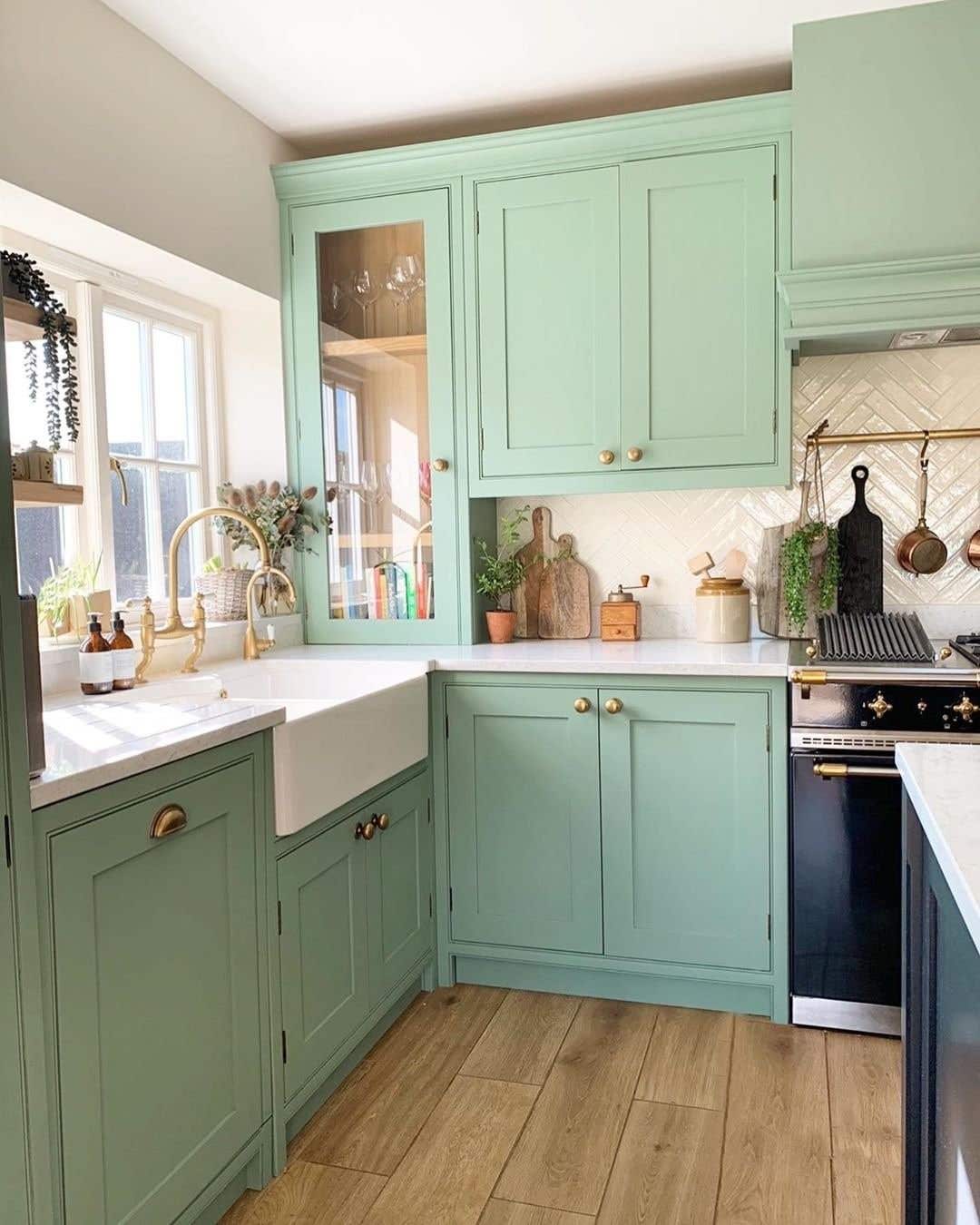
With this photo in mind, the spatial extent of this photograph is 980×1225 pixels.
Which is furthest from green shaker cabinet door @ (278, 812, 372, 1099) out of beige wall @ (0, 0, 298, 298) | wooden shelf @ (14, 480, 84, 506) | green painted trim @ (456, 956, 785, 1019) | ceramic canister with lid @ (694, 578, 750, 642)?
beige wall @ (0, 0, 298, 298)

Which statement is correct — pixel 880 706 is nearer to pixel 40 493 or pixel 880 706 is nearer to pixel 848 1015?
pixel 848 1015

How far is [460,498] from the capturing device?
10.0ft

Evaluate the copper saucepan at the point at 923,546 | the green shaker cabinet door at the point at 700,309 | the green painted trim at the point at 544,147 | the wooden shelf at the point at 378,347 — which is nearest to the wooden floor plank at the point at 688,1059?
the copper saucepan at the point at 923,546

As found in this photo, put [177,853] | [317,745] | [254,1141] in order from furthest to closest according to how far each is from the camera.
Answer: [317,745], [254,1141], [177,853]

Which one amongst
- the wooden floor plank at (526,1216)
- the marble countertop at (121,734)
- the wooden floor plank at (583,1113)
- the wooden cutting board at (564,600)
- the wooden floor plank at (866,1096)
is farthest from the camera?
the wooden cutting board at (564,600)

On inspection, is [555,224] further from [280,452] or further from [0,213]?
[0,213]

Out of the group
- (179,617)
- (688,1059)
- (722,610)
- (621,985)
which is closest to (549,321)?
(722,610)

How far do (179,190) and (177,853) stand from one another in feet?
5.78

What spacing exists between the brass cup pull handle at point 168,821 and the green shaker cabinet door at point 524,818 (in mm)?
1164

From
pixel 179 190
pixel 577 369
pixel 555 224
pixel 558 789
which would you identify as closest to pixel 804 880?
pixel 558 789

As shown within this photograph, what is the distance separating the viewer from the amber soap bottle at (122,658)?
235 cm

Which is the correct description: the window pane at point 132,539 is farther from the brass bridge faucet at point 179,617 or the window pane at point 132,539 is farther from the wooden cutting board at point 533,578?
the wooden cutting board at point 533,578

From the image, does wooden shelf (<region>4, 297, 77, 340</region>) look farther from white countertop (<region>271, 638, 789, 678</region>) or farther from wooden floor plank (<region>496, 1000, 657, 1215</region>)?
wooden floor plank (<region>496, 1000, 657, 1215</region>)

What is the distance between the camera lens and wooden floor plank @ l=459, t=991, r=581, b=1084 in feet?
7.94
